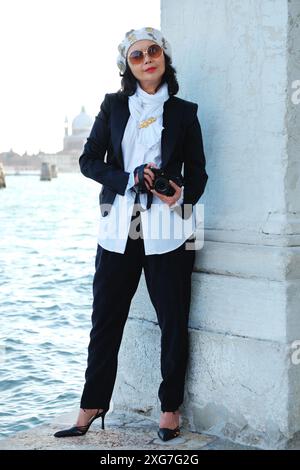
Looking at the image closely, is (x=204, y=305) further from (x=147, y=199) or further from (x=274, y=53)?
(x=274, y=53)

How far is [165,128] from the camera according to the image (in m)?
3.27

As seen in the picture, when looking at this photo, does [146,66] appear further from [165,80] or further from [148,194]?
[148,194]

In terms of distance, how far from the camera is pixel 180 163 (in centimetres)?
334

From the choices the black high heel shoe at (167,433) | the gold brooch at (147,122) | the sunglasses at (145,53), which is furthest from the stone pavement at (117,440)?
the sunglasses at (145,53)

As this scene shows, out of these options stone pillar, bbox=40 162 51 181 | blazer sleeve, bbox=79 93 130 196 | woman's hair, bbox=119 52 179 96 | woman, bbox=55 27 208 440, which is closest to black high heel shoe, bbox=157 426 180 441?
woman, bbox=55 27 208 440

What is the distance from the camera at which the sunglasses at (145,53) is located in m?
3.25

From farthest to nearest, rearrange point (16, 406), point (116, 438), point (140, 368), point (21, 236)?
point (21, 236)
point (16, 406)
point (140, 368)
point (116, 438)

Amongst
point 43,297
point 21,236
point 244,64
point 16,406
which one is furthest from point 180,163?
point 21,236

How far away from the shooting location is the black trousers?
331 centimetres

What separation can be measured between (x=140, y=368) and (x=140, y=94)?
1259 millimetres

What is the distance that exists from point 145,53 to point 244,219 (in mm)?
806

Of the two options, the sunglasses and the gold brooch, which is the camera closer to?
the gold brooch

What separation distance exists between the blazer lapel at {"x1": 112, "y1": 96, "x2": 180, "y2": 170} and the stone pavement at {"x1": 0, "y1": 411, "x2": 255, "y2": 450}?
1.16m

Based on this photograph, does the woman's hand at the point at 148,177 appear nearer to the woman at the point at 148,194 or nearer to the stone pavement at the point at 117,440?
the woman at the point at 148,194
